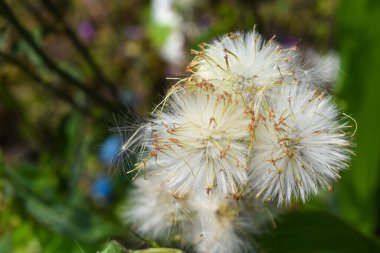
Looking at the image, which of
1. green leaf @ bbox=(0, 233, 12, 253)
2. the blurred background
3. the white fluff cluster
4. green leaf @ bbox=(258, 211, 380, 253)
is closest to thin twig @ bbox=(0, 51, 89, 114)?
the blurred background

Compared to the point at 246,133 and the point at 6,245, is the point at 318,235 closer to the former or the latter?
the point at 246,133

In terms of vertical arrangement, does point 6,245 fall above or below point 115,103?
below

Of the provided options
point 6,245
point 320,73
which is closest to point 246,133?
point 320,73

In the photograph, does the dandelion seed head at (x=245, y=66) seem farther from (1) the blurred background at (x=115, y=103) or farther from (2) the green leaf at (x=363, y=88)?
(2) the green leaf at (x=363, y=88)

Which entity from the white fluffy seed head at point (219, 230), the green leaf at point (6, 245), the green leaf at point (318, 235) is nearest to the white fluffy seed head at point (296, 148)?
the white fluffy seed head at point (219, 230)

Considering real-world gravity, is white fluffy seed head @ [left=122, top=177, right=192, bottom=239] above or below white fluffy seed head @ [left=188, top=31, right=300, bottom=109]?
below

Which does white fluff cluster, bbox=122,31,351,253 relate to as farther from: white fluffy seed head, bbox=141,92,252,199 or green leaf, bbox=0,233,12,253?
green leaf, bbox=0,233,12,253
